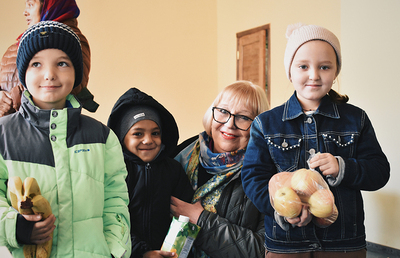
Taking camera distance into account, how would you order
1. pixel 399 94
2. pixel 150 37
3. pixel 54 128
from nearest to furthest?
pixel 54 128, pixel 399 94, pixel 150 37

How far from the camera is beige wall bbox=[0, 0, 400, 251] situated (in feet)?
9.47

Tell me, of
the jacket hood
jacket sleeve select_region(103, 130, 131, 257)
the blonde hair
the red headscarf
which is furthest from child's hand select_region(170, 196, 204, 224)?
the red headscarf

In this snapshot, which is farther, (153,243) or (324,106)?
(153,243)

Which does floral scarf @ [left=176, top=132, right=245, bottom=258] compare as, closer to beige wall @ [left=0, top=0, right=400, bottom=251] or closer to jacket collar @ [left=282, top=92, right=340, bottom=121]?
jacket collar @ [left=282, top=92, right=340, bottom=121]

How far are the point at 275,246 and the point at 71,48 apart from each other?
0.94 m

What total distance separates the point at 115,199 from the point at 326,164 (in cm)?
69

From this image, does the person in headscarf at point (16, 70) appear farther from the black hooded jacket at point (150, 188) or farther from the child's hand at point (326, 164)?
the child's hand at point (326, 164)

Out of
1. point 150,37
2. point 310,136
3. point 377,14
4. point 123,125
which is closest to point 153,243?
point 123,125

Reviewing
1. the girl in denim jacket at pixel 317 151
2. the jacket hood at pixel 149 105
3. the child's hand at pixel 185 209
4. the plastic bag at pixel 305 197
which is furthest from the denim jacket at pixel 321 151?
the jacket hood at pixel 149 105

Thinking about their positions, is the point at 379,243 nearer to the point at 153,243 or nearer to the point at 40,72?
the point at 153,243

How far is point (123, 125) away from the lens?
157cm

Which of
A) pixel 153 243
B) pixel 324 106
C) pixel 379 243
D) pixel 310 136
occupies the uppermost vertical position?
pixel 324 106

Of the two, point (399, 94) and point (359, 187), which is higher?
point (399, 94)

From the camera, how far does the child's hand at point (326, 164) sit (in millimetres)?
1059
